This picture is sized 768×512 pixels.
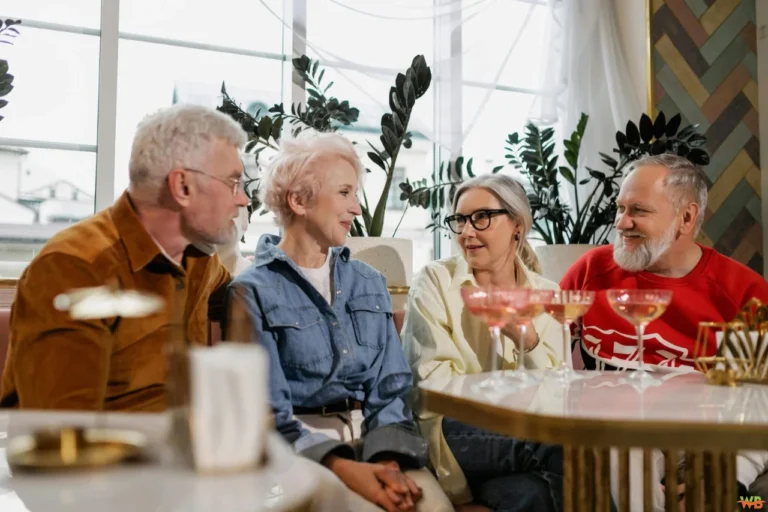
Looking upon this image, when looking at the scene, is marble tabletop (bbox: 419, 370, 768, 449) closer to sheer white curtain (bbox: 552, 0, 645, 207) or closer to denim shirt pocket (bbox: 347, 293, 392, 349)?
denim shirt pocket (bbox: 347, 293, 392, 349)

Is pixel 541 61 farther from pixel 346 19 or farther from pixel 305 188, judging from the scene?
pixel 305 188

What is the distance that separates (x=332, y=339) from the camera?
6.82ft

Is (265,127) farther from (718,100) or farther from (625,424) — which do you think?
→ (718,100)

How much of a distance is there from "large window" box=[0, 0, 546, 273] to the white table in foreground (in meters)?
2.95

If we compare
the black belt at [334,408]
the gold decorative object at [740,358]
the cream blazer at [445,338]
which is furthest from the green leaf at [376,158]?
the gold decorative object at [740,358]

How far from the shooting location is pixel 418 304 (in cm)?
231

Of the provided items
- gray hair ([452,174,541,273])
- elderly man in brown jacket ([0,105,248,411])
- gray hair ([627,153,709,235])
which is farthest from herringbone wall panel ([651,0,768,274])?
elderly man in brown jacket ([0,105,248,411])

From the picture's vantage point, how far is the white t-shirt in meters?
2.20

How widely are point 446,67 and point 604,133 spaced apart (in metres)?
0.98

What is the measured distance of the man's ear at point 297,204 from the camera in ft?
7.47

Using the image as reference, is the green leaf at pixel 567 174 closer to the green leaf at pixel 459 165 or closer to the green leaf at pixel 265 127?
the green leaf at pixel 459 165

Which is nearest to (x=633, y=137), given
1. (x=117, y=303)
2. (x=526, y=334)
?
(x=526, y=334)

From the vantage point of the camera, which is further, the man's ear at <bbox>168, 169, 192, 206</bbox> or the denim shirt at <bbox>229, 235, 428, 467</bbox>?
the denim shirt at <bbox>229, 235, 428, 467</bbox>

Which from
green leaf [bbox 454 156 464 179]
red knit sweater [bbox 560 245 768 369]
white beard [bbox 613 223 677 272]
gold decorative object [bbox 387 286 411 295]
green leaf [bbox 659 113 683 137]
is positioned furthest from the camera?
green leaf [bbox 454 156 464 179]
